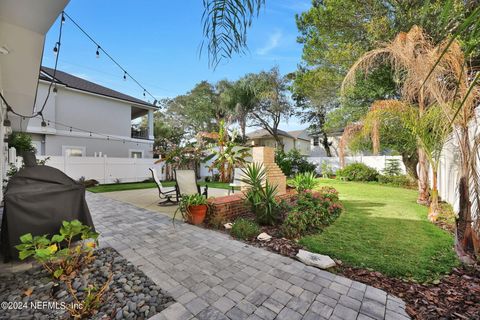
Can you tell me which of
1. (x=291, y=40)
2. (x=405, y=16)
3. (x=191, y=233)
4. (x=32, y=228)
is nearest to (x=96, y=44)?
(x=32, y=228)

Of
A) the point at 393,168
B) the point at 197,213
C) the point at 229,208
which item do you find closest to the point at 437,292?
the point at 229,208

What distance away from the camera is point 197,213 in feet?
16.9

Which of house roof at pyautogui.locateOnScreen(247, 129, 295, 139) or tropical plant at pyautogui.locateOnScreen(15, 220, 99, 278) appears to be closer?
tropical plant at pyautogui.locateOnScreen(15, 220, 99, 278)

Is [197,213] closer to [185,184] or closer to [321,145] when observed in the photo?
[185,184]

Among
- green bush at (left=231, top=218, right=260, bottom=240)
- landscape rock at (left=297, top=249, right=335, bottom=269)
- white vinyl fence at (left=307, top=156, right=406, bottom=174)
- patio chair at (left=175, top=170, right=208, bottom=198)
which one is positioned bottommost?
landscape rock at (left=297, top=249, right=335, bottom=269)

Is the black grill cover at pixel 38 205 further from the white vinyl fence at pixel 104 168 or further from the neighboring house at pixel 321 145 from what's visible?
the neighboring house at pixel 321 145

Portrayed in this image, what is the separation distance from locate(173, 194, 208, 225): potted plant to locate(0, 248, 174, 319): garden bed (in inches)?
77.5

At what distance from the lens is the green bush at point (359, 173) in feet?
47.6

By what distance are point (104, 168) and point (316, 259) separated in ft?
44.8

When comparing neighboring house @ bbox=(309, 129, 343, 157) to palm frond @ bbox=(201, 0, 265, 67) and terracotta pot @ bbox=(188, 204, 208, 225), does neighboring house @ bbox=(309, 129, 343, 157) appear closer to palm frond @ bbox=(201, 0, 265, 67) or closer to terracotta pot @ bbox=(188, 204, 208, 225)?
terracotta pot @ bbox=(188, 204, 208, 225)

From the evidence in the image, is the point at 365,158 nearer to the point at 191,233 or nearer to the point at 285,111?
the point at 285,111

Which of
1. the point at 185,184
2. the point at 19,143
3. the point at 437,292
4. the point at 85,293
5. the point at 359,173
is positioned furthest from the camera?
the point at 359,173

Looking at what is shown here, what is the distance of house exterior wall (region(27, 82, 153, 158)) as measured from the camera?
13.2 m

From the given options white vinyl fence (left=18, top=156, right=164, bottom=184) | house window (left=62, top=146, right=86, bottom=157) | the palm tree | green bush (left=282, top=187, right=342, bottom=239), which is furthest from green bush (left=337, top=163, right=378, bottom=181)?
house window (left=62, top=146, right=86, bottom=157)
